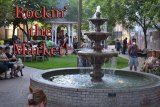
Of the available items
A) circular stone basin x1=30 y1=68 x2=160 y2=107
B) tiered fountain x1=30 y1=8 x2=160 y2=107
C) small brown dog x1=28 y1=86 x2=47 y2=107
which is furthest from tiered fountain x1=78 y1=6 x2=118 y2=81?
small brown dog x1=28 y1=86 x2=47 y2=107

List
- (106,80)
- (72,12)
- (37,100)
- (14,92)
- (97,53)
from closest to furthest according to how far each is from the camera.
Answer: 1. (37,100)
2. (97,53)
3. (14,92)
4. (106,80)
5. (72,12)

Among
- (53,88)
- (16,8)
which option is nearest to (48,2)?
(16,8)

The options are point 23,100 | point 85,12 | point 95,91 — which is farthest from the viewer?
point 85,12

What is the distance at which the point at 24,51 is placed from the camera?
2288 centimetres

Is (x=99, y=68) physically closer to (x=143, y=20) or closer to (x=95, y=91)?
(x=95, y=91)

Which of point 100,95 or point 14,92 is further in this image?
point 14,92

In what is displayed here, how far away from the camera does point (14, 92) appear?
37.9 feet

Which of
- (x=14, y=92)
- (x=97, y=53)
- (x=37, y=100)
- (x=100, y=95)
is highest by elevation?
(x=97, y=53)

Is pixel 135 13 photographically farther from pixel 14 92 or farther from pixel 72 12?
pixel 14 92

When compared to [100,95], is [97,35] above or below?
above

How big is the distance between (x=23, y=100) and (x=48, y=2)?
24.4 m

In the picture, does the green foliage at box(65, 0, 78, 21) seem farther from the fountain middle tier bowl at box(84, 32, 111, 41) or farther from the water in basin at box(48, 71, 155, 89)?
the fountain middle tier bowl at box(84, 32, 111, 41)

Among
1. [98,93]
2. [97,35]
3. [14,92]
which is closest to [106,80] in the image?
[97,35]

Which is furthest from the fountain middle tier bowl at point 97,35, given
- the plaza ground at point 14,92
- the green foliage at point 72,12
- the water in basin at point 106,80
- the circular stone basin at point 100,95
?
the green foliage at point 72,12
